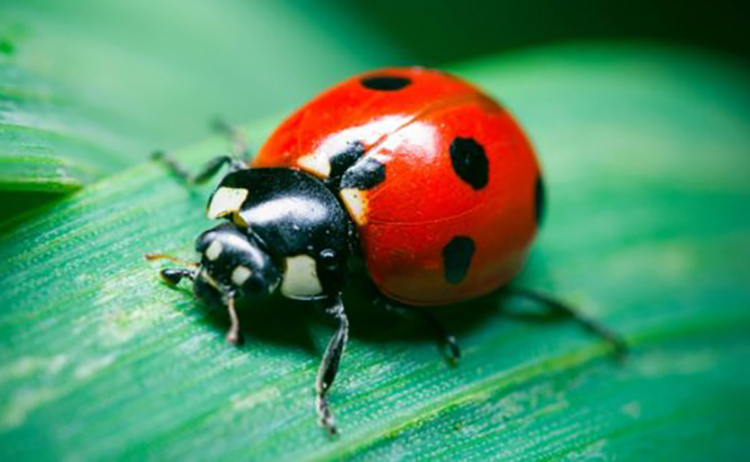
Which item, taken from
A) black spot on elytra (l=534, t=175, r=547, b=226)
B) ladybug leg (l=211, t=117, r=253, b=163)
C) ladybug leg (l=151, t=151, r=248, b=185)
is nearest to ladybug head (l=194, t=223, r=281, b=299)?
ladybug leg (l=151, t=151, r=248, b=185)

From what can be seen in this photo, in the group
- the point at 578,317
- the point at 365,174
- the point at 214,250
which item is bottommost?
the point at 578,317

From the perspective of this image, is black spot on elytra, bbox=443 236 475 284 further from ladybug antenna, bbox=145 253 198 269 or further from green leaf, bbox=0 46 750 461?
ladybug antenna, bbox=145 253 198 269

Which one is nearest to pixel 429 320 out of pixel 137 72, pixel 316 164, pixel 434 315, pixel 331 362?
pixel 434 315

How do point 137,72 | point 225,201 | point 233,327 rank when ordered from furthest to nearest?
point 137,72 → point 225,201 → point 233,327

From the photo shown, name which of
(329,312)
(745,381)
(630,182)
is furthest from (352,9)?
(745,381)

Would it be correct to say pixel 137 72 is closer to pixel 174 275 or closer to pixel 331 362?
pixel 174 275

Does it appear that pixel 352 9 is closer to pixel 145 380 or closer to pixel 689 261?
pixel 689 261

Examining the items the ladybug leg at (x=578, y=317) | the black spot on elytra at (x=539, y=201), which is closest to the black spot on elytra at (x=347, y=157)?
the black spot on elytra at (x=539, y=201)
